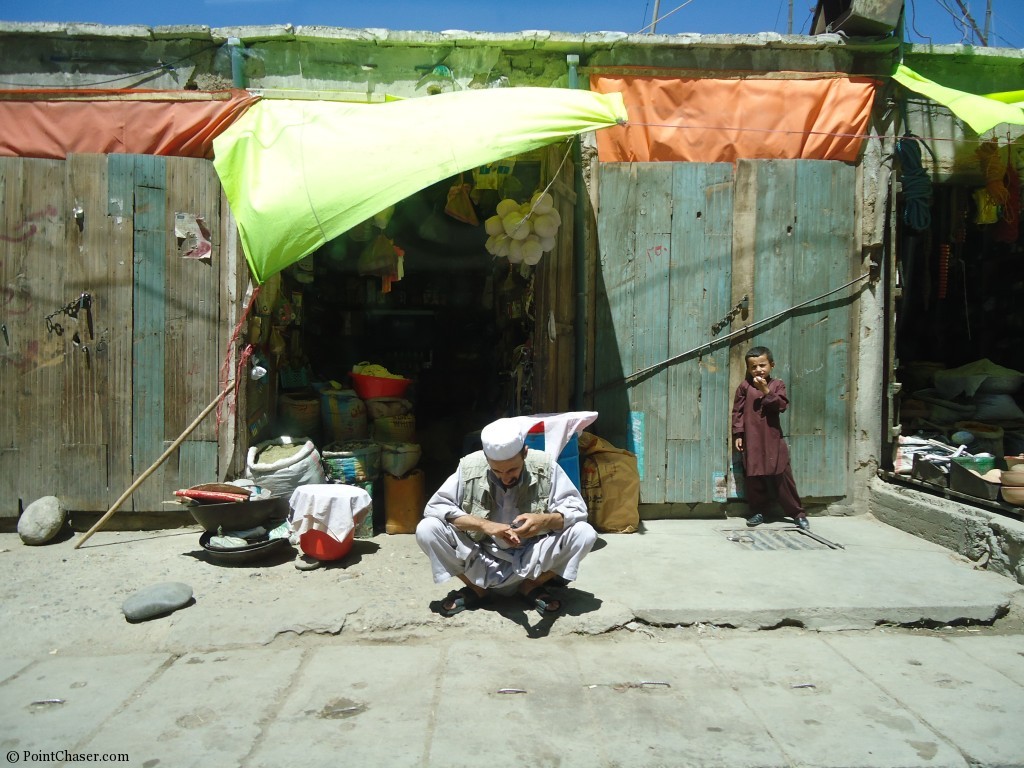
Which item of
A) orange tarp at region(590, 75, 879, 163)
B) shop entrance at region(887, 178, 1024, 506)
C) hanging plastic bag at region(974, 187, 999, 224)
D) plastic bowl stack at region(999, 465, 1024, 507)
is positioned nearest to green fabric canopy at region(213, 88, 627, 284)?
orange tarp at region(590, 75, 879, 163)

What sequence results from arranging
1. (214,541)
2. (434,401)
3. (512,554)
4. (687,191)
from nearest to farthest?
(512,554) < (214,541) < (687,191) < (434,401)

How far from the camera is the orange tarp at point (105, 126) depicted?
18.0 ft

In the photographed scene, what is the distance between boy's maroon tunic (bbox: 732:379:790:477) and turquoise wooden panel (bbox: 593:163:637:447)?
0.98 m

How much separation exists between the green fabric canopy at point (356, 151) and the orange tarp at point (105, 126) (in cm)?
73

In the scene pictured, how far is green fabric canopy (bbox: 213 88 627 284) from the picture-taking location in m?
4.39

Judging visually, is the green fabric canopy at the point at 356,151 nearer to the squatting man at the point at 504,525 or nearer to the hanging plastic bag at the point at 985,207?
the squatting man at the point at 504,525

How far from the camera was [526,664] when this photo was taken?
3.45 m

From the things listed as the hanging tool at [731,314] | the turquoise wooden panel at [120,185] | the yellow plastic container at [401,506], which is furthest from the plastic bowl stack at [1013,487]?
the turquoise wooden panel at [120,185]

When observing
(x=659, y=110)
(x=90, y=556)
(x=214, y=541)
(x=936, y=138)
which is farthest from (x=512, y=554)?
(x=936, y=138)

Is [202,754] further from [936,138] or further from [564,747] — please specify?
[936,138]

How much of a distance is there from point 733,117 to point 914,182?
178 centimetres

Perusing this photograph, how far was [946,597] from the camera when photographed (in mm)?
4164

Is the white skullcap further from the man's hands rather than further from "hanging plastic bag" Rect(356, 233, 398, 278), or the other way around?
"hanging plastic bag" Rect(356, 233, 398, 278)

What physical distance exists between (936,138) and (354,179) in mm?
5179
